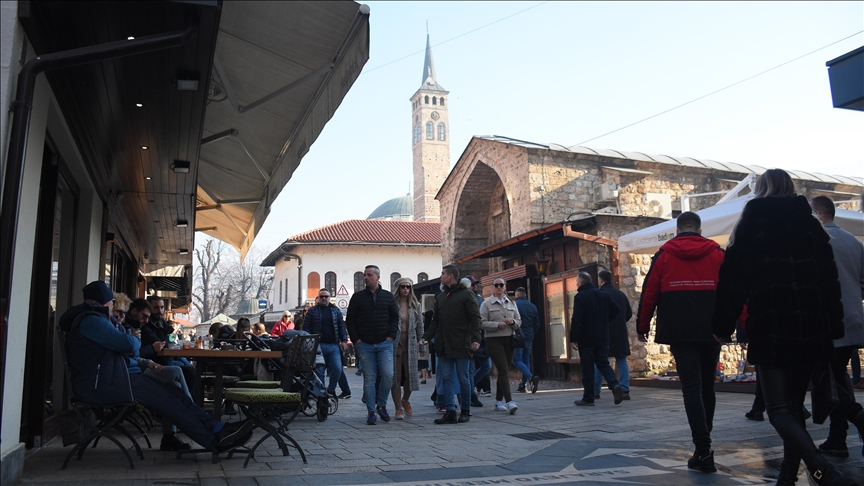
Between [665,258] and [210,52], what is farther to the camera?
[665,258]

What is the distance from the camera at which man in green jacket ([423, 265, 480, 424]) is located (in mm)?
8203

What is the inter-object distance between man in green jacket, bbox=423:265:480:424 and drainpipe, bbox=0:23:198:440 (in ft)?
16.1

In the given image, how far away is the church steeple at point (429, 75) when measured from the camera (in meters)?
109

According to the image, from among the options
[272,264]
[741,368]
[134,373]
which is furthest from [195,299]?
[134,373]

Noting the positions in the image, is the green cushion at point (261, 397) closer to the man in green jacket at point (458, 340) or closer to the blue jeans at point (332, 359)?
the man in green jacket at point (458, 340)

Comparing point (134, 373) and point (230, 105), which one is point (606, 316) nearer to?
point (230, 105)

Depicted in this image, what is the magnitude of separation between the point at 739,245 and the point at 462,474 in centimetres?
228

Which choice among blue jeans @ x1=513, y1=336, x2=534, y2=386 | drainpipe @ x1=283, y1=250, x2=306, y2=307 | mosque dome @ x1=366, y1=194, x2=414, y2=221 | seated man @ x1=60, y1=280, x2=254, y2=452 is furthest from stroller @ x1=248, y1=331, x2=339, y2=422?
mosque dome @ x1=366, y1=194, x2=414, y2=221

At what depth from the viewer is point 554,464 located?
5.20 metres

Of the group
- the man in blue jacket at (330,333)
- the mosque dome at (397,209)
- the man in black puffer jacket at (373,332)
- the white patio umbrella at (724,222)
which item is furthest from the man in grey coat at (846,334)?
the mosque dome at (397,209)

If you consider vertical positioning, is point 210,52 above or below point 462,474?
above

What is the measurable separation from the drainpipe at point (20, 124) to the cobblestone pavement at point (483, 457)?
61.0 inches

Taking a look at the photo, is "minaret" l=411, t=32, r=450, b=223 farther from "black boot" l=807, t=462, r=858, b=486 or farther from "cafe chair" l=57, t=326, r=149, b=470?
"black boot" l=807, t=462, r=858, b=486

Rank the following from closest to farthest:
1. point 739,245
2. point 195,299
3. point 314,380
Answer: point 739,245 < point 314,380 < point 195,299
